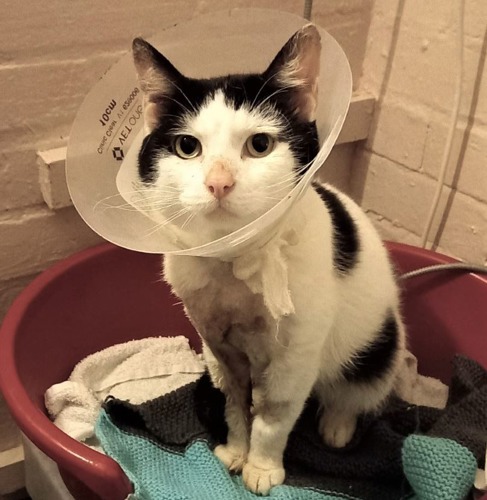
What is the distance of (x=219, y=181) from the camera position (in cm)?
70

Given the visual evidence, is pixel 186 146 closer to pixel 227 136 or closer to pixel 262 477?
pixel 227 136

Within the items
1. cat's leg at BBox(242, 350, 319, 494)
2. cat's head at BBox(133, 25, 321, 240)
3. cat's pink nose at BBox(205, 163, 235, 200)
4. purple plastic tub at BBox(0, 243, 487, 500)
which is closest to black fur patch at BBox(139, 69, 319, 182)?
cat's head at BBox(133, 25, 321, 240)

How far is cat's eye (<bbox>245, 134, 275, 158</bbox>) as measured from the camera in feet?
2.55

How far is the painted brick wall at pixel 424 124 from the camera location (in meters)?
1.24

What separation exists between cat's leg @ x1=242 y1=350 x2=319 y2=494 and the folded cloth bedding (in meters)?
0.03

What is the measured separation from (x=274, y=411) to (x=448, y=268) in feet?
1.63

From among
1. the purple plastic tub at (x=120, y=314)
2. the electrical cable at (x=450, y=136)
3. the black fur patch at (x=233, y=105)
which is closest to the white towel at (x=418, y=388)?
the purple plastic tub at (x=120, y=314)

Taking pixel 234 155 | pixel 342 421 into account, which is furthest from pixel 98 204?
pixel 342 421

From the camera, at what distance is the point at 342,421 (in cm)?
110

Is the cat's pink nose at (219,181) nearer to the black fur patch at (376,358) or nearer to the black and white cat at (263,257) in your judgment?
the black and white cat at (263,257)

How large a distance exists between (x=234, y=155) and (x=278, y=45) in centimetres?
32

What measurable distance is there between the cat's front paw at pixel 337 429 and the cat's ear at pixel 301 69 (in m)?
0.51

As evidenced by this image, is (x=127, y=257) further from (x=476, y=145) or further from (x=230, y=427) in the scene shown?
(x=476, y=145)

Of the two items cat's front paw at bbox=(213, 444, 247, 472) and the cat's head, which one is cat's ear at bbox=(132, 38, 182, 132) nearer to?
the cat's head
